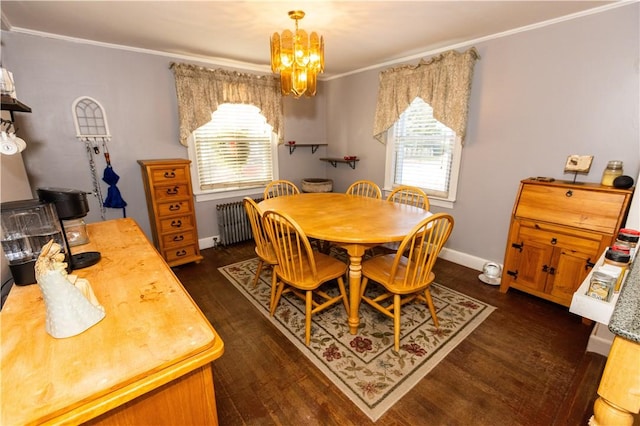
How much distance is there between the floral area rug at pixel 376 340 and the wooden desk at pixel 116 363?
3.29 ft

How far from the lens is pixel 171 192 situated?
2.84 metres

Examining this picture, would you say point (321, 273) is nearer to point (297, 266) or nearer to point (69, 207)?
point (297, 266)

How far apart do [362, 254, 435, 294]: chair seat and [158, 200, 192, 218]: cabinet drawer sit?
205cm

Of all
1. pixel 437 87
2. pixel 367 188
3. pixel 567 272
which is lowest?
pixel 567 272

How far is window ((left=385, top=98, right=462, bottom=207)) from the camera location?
9.84ft

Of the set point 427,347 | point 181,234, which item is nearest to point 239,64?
point 181,234

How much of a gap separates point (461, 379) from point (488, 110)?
235 cm

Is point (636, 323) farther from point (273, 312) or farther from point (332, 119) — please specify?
point (332, 119)

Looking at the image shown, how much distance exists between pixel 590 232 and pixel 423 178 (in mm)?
1578

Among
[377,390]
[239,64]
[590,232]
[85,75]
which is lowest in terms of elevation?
[377,390]

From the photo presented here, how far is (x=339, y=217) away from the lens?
84.0 inches

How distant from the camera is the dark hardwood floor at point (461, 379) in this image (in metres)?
1.40

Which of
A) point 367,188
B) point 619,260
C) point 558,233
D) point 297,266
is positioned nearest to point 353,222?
point 297,266

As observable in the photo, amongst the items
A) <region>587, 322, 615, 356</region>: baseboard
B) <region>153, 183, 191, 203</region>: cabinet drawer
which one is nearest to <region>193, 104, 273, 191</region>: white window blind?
<region>153, 183, 191, 203</region>: cabinet drawer
